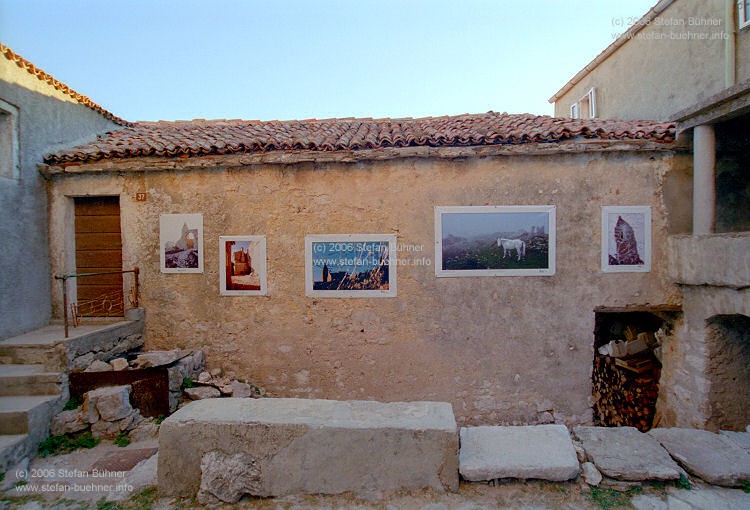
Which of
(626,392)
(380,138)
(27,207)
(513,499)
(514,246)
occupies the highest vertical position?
(380,138)

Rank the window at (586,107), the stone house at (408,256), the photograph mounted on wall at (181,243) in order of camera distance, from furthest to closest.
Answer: the window at (586,107)
the photograph mounted on wall at (181,243)
the stone house at (408,256)

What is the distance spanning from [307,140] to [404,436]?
15.6ft

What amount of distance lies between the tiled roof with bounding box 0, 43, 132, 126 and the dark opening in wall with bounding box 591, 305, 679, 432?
9.79 metres

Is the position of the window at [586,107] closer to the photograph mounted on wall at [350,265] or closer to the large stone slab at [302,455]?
the photograph mounted on wall at [350,265]

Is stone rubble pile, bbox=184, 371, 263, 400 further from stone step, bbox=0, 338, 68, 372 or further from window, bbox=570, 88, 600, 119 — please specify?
window, bbox=570, 88, 600, 119

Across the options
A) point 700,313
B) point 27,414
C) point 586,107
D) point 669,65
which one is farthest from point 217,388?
point 586,107

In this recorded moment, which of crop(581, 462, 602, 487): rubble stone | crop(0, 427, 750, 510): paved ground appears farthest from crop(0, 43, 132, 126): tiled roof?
crop(581, 462, 602, 487): rubble stone

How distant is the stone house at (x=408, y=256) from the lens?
18.6 ft

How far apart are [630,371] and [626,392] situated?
37 centimetres

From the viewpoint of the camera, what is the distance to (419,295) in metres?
5.79

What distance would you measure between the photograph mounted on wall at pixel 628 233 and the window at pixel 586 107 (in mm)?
6381

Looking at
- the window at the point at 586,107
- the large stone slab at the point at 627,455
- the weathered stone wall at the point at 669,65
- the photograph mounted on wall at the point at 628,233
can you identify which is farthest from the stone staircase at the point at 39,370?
the window at the point at 586,107

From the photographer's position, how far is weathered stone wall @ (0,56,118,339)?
5.48m

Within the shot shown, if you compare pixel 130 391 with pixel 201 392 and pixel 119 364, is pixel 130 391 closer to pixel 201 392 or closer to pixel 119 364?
pixel 119 364
